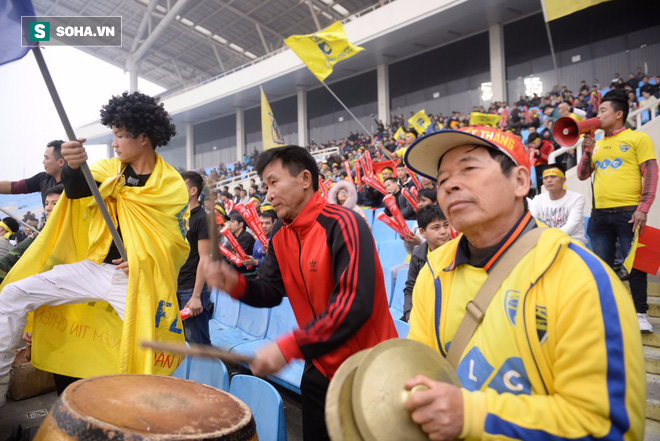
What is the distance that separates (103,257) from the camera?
268 cm

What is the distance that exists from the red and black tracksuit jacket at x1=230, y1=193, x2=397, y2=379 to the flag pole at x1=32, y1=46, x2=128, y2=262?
94 cm

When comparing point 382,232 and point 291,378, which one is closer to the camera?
point 291,378

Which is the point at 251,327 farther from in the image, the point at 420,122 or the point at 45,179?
the point at 420,122

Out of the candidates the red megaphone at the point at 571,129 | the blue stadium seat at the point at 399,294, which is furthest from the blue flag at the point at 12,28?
the red megaphone at the point at 571,129

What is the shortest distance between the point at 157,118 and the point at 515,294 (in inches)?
100

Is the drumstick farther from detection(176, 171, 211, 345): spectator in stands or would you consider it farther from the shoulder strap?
detection(176, 171, 211, 345): spectator in stands

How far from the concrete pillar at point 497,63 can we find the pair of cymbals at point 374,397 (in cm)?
2039

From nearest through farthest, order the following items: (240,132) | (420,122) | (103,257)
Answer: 1. (103,257)
2. (420,122)
3. (240,132)

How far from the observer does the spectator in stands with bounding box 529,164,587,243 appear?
440 cm

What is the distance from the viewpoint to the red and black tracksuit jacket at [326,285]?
1.62 meters

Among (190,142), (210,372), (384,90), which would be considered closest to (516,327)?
(210,372)

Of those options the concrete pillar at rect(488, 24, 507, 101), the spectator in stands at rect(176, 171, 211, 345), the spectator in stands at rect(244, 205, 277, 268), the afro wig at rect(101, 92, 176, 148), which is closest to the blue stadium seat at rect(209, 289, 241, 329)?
the spectator in stands at rect(244, 205, 277, 268)

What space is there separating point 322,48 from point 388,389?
25.9 feet

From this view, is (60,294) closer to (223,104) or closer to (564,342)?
(564,342)
